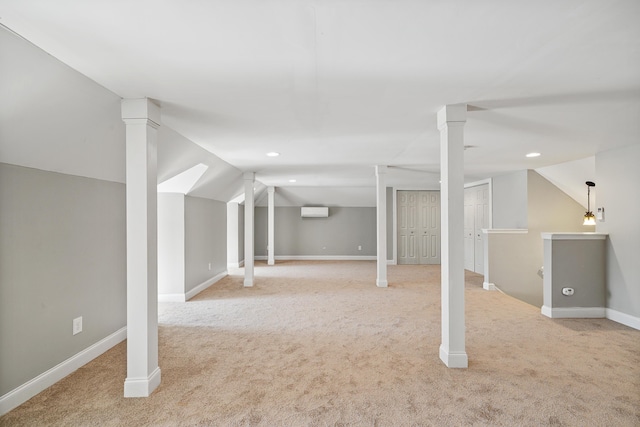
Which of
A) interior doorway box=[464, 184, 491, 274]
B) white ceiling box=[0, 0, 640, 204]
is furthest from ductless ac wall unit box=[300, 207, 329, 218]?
white ceiling box=[0, 0, 640, 204]

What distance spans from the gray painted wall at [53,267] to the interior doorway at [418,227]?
7827mm

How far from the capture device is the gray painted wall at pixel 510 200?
6.84 meters

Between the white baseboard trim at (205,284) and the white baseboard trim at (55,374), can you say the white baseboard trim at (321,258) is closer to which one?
the white baseboard trim at (205,284)

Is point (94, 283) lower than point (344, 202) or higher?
lower

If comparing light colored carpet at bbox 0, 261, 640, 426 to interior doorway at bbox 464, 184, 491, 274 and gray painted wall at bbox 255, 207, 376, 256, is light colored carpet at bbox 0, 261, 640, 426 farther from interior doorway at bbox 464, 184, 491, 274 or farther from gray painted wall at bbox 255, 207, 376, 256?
gray painted wall at bbox 255, 207, 376, 256

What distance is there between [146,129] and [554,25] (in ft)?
8.97

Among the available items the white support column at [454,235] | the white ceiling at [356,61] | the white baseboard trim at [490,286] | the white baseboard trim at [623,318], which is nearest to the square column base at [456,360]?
the white support column at [454,235]

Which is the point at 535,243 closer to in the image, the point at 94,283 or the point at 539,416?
the point at 539,416

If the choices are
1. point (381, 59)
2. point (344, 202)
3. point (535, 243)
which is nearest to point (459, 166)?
point (381, 59)

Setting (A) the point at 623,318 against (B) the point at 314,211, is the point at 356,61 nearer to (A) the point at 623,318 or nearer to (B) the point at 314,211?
(A) the point at 623,318

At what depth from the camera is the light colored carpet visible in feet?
7.86

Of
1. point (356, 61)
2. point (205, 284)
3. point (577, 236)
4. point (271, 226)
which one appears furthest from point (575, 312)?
point (271, 226)

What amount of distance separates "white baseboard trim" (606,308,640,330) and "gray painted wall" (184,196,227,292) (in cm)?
626

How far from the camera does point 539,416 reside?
7.78ft
